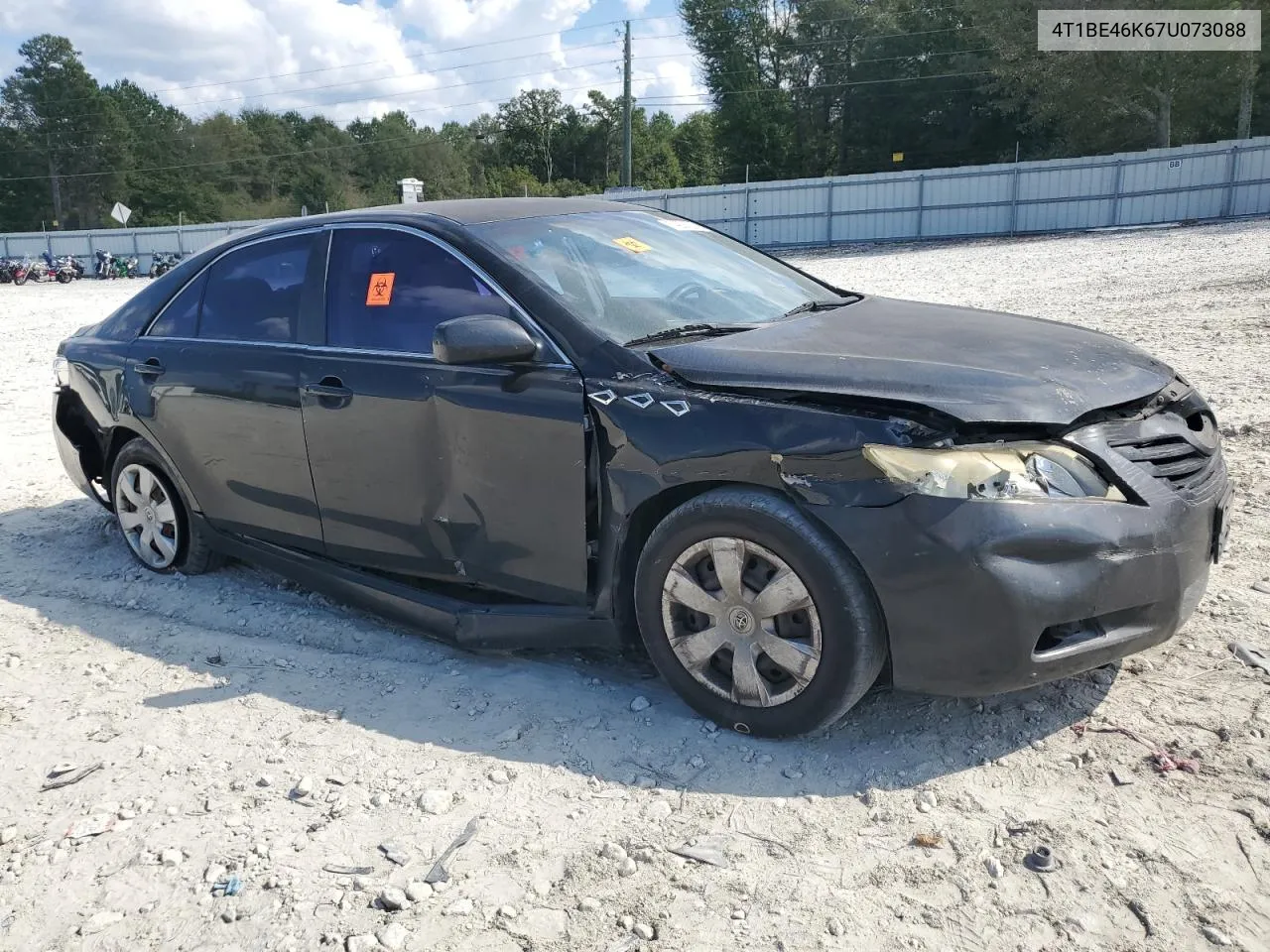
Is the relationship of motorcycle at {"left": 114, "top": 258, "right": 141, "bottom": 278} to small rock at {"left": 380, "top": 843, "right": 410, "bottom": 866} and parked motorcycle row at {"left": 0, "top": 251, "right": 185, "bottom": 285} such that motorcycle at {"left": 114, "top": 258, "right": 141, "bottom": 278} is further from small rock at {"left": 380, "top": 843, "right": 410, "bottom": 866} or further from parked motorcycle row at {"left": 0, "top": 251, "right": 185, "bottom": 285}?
small rock at {"left": 380, "top": 843, "right": 410, "bottom": 866}

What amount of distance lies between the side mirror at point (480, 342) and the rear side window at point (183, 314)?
1.98 metres

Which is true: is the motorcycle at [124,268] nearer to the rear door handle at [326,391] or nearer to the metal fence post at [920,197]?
the metal fence post at [920,197]

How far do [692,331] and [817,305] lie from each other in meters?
0.82

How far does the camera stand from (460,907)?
8.26 feet

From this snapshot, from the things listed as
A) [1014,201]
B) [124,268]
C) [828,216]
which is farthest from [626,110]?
[124,268]

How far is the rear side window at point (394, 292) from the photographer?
3.70 meters

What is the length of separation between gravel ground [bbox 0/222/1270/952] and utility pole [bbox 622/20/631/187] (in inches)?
1465

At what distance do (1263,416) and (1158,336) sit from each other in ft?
11.3

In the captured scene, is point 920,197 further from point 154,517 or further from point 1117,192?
point 154,517

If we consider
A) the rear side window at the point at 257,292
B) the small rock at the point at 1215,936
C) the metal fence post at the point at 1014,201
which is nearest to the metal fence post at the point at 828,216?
the metal fence post at the point at 1014,201

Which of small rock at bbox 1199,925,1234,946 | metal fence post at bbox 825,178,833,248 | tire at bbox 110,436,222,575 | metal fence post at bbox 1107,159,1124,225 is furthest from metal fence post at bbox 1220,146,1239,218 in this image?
small rock at bbox 1199,925,1234,946

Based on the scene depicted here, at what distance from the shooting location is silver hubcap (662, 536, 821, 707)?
9.71 ft

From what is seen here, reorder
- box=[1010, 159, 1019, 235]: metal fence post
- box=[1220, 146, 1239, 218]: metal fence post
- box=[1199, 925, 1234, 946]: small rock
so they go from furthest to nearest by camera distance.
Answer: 1. box=[1010, 159, 1019, 235]: metal fence post
2. box=[1220, 146, 1239, 218]: metal fence post
3. box=[1199, 925, 1234, 946]: small rock

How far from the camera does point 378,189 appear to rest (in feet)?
268
